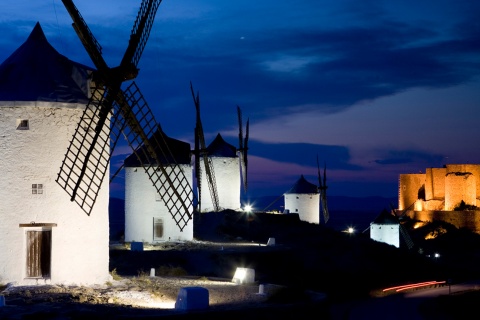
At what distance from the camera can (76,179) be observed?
19.2 metres

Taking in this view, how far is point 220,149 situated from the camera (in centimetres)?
4722

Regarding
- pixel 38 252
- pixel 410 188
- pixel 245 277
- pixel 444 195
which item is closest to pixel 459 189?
pixel 444 195

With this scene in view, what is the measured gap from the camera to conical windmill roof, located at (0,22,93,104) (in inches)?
745

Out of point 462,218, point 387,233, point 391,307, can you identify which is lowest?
point 391,307

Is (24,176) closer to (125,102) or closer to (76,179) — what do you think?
(76,179)

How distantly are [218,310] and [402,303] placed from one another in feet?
53.7

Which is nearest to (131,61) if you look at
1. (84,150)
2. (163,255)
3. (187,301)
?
(84,150)

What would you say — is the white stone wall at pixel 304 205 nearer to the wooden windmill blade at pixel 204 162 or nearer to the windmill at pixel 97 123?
the wooden windmill blade at pixel 204 162

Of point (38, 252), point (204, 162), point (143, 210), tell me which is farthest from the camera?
point (204, 162)

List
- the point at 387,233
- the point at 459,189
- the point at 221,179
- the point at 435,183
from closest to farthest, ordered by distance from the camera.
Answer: the point at 221,179 → the point at 387,233 → the point at 459,189 → the point at 435,183

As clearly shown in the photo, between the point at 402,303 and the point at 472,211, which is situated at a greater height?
the point at 472,211

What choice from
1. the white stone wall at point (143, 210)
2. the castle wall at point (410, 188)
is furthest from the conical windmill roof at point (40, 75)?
the castle wall at point (410, 188)

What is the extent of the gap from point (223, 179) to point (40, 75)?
27.8 metres

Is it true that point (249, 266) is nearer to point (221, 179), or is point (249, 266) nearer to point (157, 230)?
point (157, 230)
